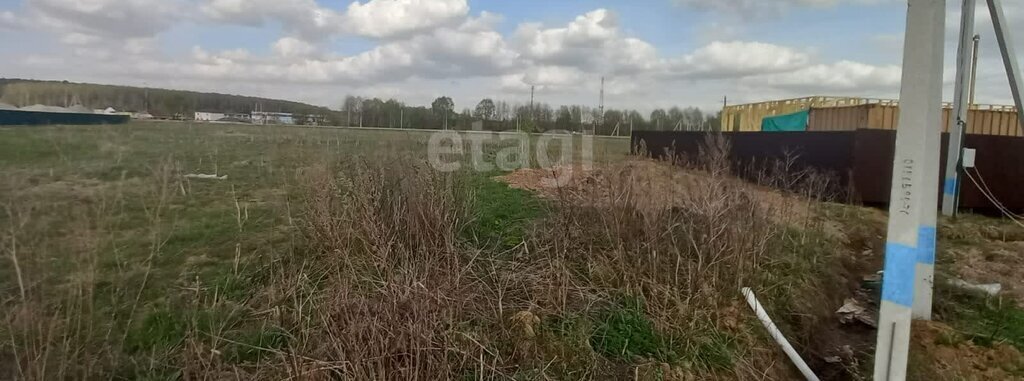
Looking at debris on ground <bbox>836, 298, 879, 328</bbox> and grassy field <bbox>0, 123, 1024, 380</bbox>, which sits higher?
grassy field <bbox>0, 123, 1024, 380</bbox>

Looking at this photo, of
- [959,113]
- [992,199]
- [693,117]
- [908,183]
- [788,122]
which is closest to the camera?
[908,183]

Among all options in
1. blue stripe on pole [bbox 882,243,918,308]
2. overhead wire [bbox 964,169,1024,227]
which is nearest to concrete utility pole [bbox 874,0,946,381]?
blue stripe on pole [bbox 882,243,918,308]

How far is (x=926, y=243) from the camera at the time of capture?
3475mm

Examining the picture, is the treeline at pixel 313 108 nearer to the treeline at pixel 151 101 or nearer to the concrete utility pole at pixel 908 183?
the treeline at pixel 151 101

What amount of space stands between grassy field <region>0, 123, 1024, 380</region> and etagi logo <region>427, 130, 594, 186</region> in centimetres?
58

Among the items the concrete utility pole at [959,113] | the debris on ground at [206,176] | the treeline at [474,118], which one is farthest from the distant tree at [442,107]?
the concrete utility pole at [959,113]

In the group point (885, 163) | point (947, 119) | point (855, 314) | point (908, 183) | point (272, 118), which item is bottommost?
point (855, 314)

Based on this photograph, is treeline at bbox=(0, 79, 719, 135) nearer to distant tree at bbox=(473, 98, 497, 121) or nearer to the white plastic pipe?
distant tree at bbox=(473, 98, 497, 121)

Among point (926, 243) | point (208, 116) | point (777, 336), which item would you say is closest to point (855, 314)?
point (926, 243)

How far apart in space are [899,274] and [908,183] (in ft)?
1.56

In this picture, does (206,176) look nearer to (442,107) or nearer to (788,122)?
(442,107)

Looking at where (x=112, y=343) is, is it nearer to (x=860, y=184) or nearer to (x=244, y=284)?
(x=244, y=284)

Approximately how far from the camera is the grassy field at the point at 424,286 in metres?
2.74

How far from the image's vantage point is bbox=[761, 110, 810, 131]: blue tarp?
15.4m
